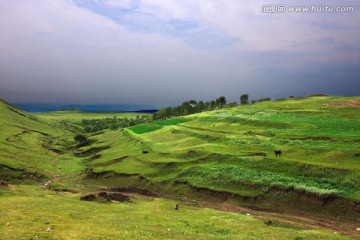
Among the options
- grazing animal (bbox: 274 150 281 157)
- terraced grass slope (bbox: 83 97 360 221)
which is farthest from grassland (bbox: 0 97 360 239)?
grazing animal (bbox: 274 150 281 157)

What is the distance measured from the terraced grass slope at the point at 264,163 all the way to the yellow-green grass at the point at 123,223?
1108 cm

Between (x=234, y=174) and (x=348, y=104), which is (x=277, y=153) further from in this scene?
(x=348, y=104)

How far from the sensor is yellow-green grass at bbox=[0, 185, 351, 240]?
1287 inches

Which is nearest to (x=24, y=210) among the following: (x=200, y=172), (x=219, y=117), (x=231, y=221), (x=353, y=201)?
(x=231, y=221)

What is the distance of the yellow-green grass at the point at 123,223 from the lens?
3269 centimetres

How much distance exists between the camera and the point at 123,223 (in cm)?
3906

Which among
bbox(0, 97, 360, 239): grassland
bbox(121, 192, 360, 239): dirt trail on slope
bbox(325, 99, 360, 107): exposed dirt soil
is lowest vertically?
bbox(121, 192, 360, 239): dirt trail on slope

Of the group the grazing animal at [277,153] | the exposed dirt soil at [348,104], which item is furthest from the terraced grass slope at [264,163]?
the exposed dirt soil at [348,104]

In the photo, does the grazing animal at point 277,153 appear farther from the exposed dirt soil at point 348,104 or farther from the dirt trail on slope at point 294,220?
the exposed dirt soil at point 348,104

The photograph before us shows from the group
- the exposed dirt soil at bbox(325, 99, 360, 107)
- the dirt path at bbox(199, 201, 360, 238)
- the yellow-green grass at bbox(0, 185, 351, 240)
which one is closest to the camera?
the yellow-green grass at bbox(0, 185, 351, 240)

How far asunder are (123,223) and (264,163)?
38424mm

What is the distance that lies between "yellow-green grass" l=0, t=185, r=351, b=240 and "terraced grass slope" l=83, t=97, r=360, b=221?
11.1 m

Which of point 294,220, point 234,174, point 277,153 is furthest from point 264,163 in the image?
point 294,220

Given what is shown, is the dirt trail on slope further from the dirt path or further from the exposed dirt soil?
the exposed dirt soil
